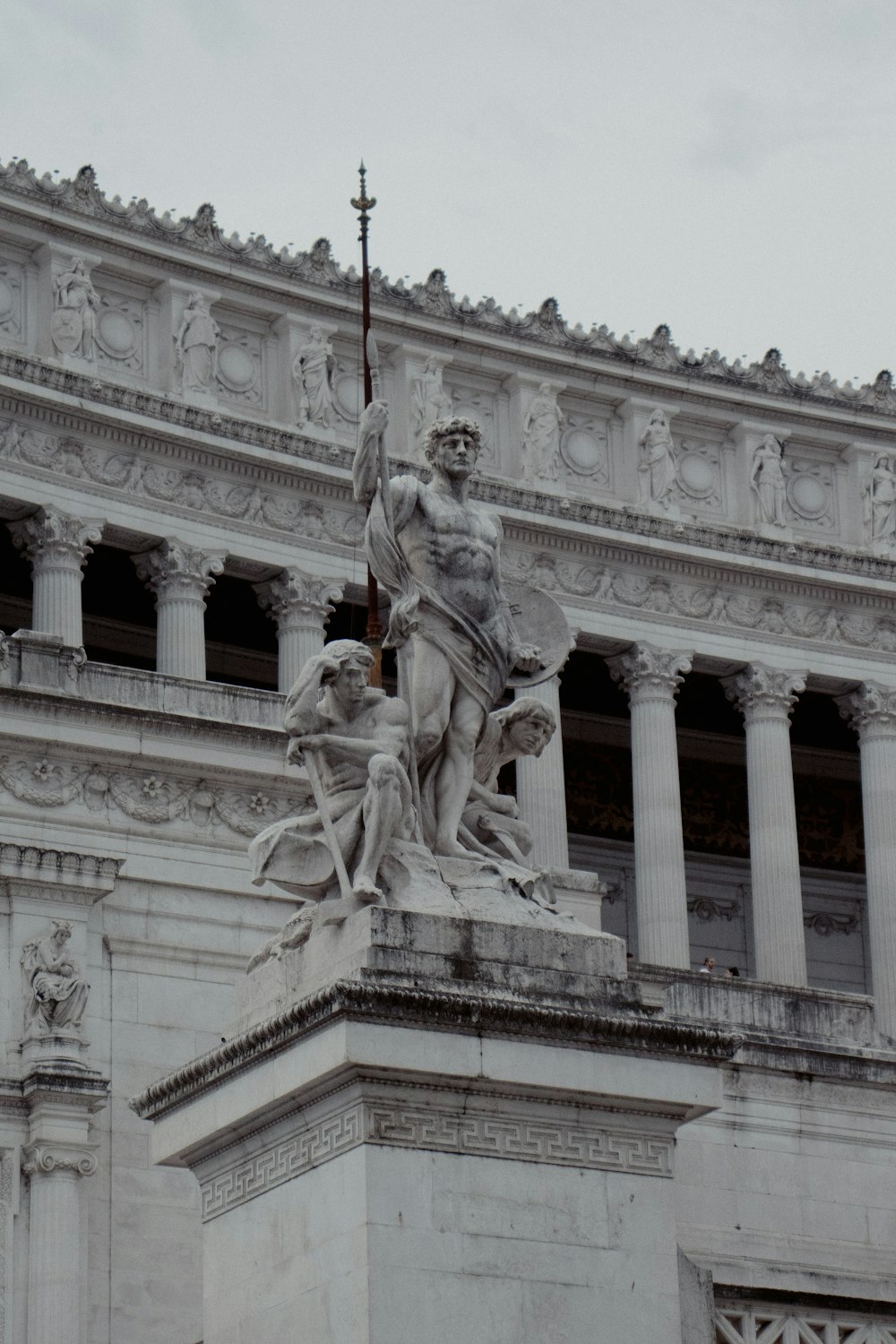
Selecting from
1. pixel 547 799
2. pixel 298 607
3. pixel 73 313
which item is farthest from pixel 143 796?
pixel 73 313

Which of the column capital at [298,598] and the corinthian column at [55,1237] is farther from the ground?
the column capital at [298,598]

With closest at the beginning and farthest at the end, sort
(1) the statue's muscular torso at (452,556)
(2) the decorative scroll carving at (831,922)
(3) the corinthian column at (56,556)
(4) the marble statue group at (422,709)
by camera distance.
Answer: (4) the marble statue group at (422,709), (1) the statue's muscular torso at (452,556), (3) the corinthian column at (56,556), (2) the decorative scroll carving at (831,922)

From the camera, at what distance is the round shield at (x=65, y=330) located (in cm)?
5928

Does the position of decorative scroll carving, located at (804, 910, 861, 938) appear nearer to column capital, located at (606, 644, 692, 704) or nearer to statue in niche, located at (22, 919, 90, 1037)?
column capital, located at (606, 644, 692, 704)

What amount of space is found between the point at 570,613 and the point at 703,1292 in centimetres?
4654

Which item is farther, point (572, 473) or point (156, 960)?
Answer: point (572, 473)

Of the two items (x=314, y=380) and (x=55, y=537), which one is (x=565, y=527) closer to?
(x=314, y=380)

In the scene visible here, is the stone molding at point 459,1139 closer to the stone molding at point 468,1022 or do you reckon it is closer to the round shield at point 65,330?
the stone molding at point 468,1022

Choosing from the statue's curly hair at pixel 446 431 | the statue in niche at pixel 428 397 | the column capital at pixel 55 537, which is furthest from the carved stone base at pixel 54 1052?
the statue in niche at pixel 428 397

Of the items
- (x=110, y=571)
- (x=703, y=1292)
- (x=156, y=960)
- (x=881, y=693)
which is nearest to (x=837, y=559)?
(x=881, y=693)

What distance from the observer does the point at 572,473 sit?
65562 mm

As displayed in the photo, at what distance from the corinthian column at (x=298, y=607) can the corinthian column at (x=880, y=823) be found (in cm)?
1247

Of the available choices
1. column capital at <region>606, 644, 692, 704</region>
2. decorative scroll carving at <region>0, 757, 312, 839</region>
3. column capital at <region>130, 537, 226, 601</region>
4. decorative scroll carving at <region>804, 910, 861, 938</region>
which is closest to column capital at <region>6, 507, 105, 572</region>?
column capital at <region>130, 537, 226, 601</region>

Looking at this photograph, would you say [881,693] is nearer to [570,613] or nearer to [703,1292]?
[570,613]
